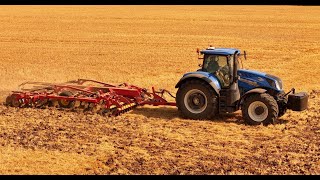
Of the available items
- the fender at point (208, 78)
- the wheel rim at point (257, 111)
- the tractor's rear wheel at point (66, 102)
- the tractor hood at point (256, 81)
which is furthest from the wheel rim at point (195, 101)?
the tractor's rear wheel at point (66, 102)

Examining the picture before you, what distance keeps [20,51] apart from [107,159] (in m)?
17.4

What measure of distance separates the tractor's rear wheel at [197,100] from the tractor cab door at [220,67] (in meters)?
0.38

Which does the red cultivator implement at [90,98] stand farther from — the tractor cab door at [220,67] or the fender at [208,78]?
the tractor cab door at [220,67]

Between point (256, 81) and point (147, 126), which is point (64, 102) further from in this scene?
point (256, 81)

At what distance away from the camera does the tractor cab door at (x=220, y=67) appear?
12.7m

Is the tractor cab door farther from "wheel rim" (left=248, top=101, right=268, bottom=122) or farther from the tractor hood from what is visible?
"wheel rim" (left=248, top=101, right=268, bottom=122)

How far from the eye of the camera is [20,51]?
85.3 feet

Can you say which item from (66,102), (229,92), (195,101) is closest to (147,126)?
(195,101)

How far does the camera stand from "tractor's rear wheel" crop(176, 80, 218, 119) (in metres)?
12.7

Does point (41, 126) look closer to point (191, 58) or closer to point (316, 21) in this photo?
point (191, 58)

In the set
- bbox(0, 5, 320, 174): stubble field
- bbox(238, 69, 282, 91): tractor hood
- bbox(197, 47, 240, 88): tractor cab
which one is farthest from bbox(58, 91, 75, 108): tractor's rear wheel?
bbox(238, 69, 282, 91): tractor hood

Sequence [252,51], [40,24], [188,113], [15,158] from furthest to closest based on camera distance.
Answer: [40,24], [252,51], [188,113], [15,158]

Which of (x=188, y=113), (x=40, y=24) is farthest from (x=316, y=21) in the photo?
(x=188, y=113)

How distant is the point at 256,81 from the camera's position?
12609 millimetres
